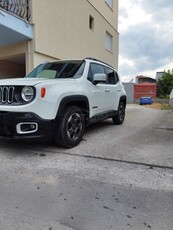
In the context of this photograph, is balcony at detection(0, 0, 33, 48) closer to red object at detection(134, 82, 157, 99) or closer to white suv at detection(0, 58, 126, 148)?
white suv at detection(0, 58, 126, 148)

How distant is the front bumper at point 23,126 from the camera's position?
3.35 m

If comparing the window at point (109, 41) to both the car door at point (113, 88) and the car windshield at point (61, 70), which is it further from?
the car windshield at point (61, 70)

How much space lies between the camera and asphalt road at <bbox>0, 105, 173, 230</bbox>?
2012 millimetres

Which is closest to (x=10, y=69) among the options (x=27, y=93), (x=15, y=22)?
(x=15, y=22)

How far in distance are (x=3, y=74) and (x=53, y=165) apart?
852cm

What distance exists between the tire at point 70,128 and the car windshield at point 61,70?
2.70 feet

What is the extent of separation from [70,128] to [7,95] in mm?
1309

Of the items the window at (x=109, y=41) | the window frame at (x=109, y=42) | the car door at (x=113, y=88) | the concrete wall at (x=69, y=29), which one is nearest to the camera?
the car door at (x=113, y=88)

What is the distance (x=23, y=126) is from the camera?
11.3 feet

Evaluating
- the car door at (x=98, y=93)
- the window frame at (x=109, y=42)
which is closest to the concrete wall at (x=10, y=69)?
the car door at (x=98, y=93)

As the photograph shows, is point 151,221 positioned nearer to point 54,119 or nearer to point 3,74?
point 54,119

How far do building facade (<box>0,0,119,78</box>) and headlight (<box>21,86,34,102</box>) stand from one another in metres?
4.23

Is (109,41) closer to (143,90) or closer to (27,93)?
(143,90)

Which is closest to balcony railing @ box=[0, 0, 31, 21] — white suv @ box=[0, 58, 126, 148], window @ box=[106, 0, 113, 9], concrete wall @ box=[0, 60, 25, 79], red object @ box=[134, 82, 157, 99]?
concrete wall @ box=[0, 60, 25, 79]
